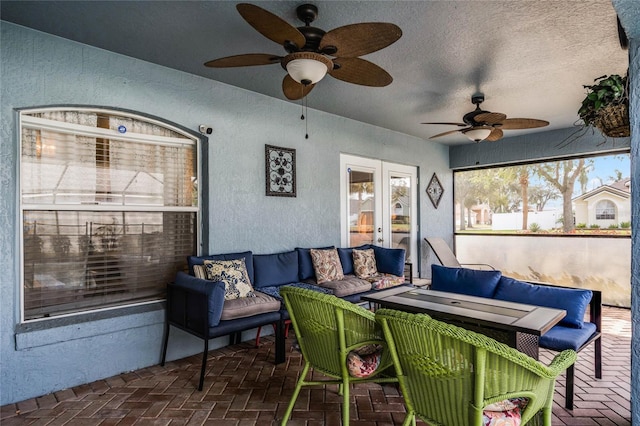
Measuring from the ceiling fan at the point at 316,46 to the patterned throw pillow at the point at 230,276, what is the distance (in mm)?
1708

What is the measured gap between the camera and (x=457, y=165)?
7188mm

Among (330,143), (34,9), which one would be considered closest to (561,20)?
(330,143)

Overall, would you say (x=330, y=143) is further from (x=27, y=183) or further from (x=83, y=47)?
(x=27, y=183)

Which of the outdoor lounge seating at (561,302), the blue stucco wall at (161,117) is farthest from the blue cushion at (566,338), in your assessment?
the blue stucco wall at (161,117)

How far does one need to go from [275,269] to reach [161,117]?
189 cm

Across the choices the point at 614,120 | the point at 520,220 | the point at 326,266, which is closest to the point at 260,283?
the point at 326,266

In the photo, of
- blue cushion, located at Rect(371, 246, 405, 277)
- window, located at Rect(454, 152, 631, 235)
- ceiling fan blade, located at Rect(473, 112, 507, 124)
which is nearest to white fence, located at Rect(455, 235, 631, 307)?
window, located at Rect(454, 152, 631, 235)

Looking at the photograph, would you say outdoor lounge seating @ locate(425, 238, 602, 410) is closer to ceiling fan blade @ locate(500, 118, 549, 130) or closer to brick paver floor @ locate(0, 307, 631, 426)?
brick paver floor @ locate(0, 307, 631, 426)

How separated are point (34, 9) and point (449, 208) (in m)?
6.75

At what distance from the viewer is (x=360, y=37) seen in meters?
2.11

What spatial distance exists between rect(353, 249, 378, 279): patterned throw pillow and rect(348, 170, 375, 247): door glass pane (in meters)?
0.63

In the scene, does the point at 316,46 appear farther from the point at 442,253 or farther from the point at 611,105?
the point at 442,253

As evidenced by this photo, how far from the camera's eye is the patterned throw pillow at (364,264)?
4566mm

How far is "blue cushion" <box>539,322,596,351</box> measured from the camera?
2.43 m
